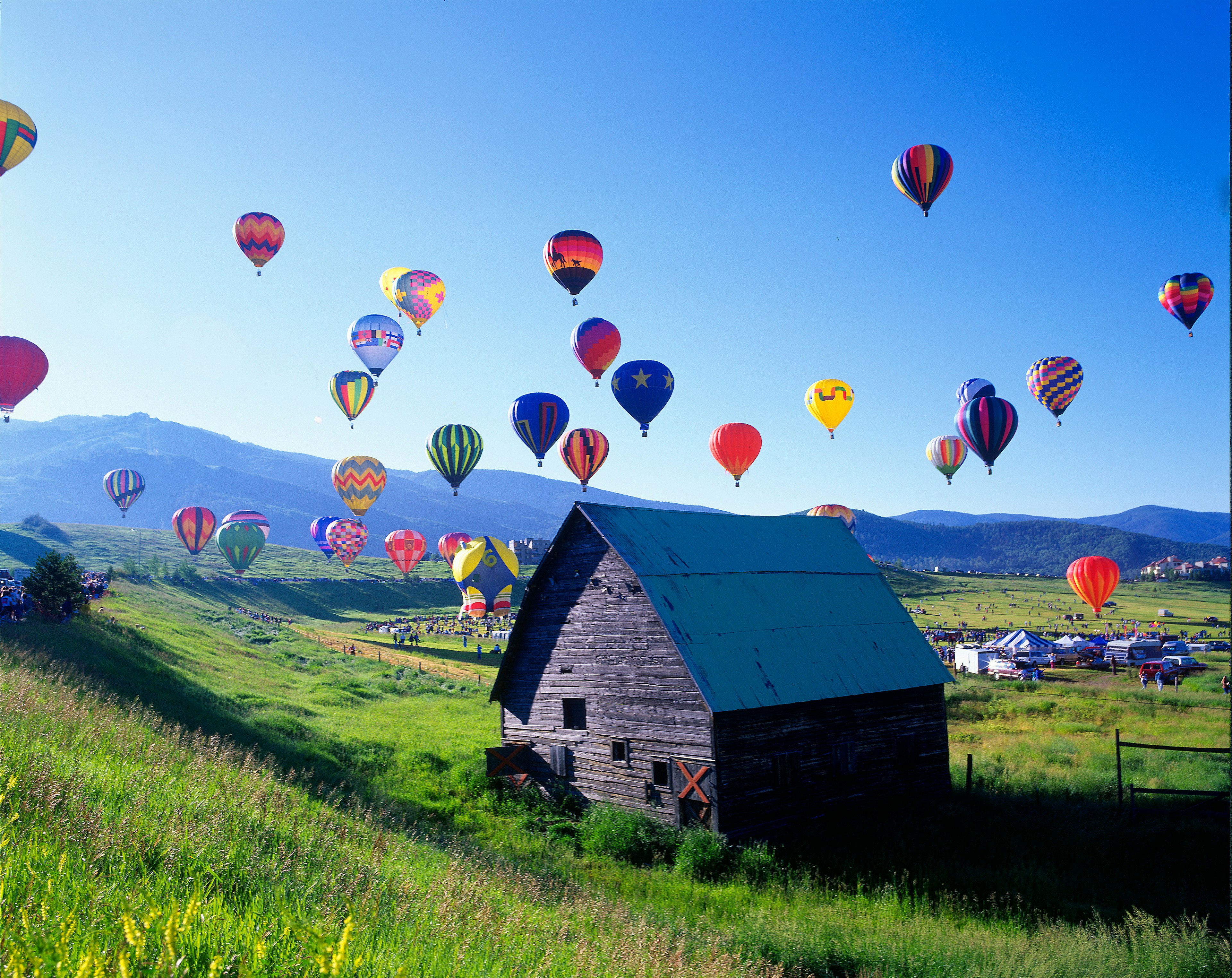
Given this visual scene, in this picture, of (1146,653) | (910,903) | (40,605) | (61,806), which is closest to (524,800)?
(910,903)

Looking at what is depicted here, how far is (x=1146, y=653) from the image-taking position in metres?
55.8

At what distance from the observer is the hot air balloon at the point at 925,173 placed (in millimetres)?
44344

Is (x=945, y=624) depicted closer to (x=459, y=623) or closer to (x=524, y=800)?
(x=459, y=623)

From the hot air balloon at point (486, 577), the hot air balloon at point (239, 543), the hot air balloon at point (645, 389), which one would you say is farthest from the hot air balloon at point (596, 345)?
the hot air balloon at point (239, 543)

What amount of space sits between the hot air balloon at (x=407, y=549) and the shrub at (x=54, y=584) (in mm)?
58028

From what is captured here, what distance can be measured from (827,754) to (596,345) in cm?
3468

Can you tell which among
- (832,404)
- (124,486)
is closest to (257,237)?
(832,404)

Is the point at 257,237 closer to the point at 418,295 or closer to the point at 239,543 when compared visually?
the point at 418,295

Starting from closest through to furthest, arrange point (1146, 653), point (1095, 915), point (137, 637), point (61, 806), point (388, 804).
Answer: point (61, 806)
point (1095, 915)
point (388, 804)
point (137, 637)
point (1146, 653)

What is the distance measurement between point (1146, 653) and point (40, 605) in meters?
64.2

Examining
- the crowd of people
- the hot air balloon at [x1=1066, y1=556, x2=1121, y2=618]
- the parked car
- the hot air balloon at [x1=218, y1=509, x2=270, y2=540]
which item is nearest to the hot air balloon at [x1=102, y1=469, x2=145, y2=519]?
the hot air balloon at [x1=218, y1=509, x2=270, y2=540]

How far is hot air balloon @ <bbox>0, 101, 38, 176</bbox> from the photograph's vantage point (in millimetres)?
40938

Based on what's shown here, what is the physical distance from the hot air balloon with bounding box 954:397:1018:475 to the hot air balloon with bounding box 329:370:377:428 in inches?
1838

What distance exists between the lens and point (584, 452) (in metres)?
57.4
